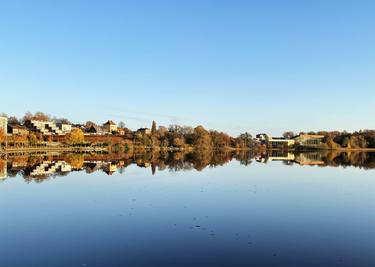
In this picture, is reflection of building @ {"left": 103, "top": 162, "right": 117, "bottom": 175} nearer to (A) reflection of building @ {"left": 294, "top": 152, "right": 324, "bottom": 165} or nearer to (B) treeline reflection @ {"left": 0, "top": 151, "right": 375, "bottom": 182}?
(B) treeline reflection @ {"left": 0, "top": 151, "right": 375, "bottom": 182}

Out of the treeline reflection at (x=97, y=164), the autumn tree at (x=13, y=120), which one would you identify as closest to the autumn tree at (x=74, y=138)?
the treeline reflection at (x=97, y=164)

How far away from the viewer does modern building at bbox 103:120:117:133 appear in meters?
140

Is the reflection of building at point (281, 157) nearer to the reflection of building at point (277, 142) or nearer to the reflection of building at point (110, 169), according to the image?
the reflection of building at point (110, 169)

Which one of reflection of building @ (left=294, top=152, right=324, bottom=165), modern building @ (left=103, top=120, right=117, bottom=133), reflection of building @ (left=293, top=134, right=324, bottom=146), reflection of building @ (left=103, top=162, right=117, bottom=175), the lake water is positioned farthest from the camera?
reflection of building @ (left=293, top=134, right=324, bottom=146)

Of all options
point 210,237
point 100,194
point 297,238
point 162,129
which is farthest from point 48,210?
point 162,129

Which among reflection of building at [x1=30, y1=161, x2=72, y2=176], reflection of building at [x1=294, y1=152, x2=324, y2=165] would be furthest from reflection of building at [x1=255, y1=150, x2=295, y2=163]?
reflection of building at [x1=30, y1=161, x2=72, y2=176]

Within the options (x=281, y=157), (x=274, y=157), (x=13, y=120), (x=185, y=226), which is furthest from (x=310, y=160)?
(x=13, y=120)

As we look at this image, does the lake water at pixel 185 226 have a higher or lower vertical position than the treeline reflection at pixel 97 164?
lower

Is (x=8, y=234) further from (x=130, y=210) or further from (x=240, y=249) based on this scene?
(x=240, y=249)

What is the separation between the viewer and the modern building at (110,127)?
140125 mm

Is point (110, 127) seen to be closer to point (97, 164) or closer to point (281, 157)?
point (281, 157)

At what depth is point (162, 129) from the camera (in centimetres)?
12912

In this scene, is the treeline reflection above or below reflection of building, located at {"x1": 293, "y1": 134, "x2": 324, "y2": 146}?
below

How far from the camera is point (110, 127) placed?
5586 inches
